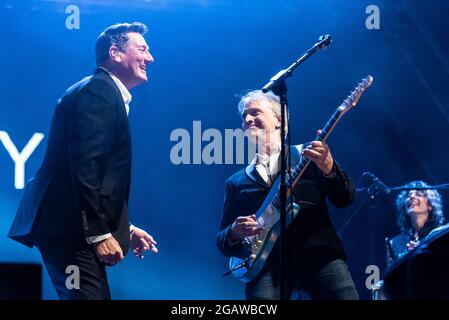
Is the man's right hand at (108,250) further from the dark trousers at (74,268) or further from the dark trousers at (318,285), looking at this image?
the dark trousers at (318,285)

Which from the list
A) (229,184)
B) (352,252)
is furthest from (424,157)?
(229,184)

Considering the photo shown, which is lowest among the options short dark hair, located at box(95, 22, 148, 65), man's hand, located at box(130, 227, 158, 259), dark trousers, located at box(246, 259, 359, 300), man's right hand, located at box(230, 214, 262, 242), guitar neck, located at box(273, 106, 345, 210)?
dark trousers, located at box(246, 259, 359, 300)

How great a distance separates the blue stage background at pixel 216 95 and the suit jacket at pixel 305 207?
156 millimetres

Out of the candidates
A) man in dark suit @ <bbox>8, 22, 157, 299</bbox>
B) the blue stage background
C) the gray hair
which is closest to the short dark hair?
the blue stage background

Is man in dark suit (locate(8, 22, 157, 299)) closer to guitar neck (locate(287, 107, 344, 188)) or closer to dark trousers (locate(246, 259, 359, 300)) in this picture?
dark trousers (locate(246, 259, 359, 300))

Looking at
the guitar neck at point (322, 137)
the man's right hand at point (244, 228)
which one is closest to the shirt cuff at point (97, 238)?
the man's right hand at point (244, 228)

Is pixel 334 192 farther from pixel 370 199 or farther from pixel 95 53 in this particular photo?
pixel 95 53

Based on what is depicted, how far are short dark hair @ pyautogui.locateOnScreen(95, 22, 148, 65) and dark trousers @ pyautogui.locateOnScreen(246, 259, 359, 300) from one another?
1633 mm

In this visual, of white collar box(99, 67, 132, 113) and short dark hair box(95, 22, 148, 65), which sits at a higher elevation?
short dark hair box(95, 22, 148, 65)

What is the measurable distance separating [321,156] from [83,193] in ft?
4.55

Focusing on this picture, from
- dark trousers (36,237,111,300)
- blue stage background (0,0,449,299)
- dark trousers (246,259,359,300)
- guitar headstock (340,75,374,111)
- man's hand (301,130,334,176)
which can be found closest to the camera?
dark trousers (36,237,111,300)

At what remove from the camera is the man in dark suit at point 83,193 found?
3873 millimetres

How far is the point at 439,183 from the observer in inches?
190

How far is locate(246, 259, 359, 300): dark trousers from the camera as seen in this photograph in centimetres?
415
